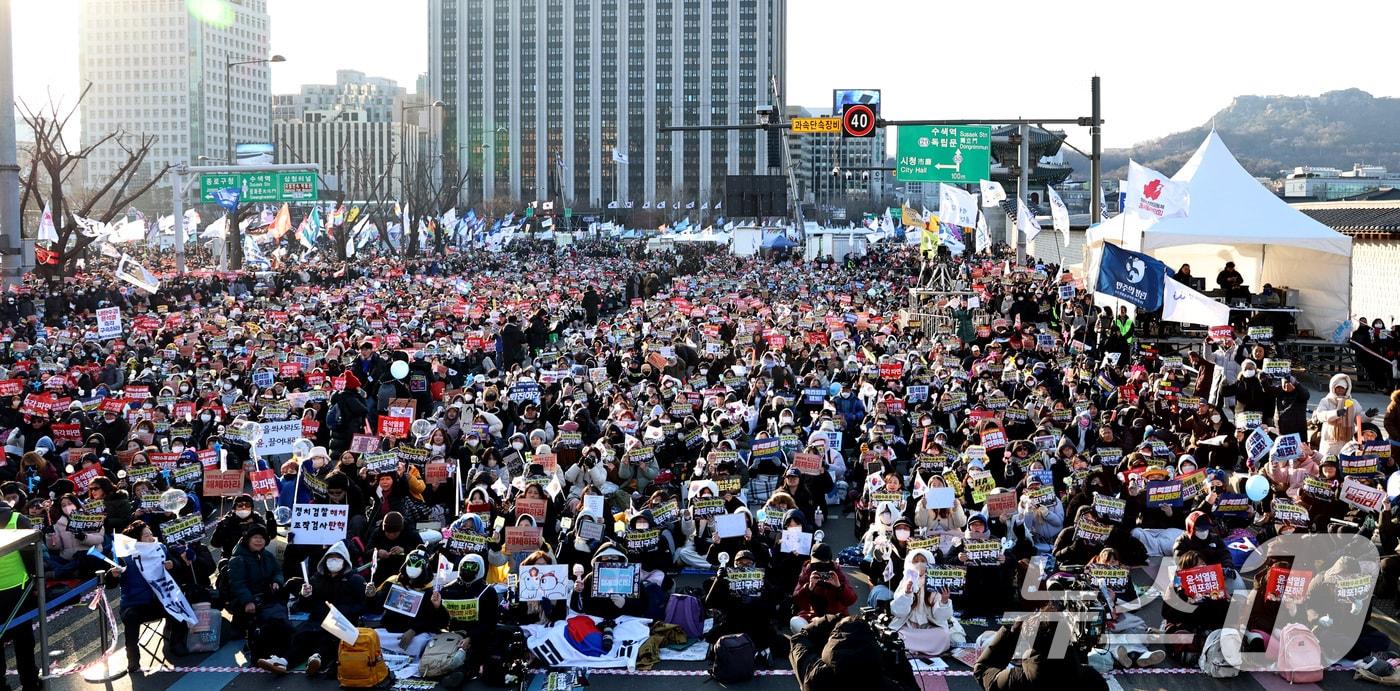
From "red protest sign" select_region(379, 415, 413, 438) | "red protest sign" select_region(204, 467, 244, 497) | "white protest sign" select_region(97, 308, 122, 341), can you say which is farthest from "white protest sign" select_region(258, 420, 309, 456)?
"white protest sign" select_region(97, 308, 122, 341)

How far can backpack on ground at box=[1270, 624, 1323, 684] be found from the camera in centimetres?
980

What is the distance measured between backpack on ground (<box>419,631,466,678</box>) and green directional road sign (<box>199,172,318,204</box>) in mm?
32918

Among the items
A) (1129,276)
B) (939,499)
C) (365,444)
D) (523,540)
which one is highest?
(1129,276)

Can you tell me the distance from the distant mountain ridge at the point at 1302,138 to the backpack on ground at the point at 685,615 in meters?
127

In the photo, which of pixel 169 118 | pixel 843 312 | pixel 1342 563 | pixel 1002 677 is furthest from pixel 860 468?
pixel 169 118

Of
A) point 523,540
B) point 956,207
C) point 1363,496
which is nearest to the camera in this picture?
point 1363,496

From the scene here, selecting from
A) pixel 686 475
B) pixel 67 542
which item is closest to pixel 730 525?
pixel 686 475

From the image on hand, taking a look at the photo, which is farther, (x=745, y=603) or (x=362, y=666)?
(x=745, y=603)

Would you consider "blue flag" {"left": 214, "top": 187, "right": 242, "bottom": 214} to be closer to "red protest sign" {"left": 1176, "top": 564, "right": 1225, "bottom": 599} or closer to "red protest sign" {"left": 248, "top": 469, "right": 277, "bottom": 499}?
"red protest sign" {"left": 248, "top": 469, "right": 277, "bottom": 499}

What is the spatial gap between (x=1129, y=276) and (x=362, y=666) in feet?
49.4

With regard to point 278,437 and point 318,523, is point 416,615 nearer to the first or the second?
point 318,523

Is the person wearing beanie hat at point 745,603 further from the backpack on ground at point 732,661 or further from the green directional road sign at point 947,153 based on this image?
the green directional road sign at point 947,153

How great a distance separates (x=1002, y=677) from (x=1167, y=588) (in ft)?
12.8

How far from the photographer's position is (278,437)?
51.2 feet
